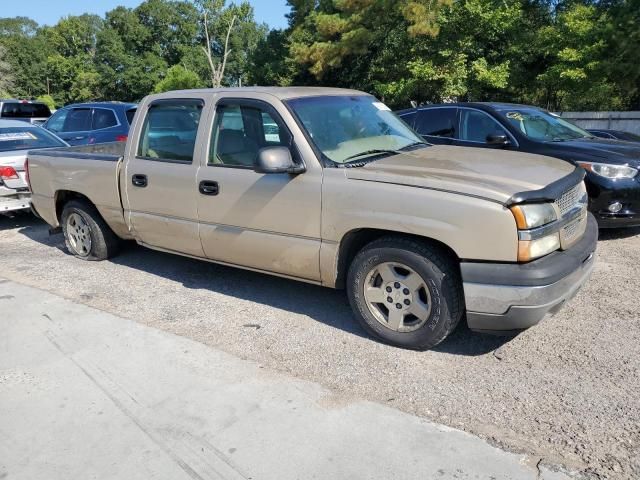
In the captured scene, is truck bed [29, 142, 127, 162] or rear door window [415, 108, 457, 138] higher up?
rear door window [415, 108, 457, 138]

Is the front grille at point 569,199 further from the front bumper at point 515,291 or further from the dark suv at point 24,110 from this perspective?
the dark suv at point 24,110

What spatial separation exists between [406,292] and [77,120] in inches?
397

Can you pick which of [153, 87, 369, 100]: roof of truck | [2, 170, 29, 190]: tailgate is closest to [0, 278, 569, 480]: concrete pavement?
[153, 87, 369, 100]: roof of truck

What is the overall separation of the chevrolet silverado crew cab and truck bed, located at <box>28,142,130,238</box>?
53mm

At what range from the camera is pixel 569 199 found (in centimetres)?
378

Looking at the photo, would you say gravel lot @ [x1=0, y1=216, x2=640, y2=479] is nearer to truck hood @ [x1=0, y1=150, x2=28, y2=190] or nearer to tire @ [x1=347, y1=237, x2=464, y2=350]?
tire @ [x1=347, y1=237, x2=464, y2=350]

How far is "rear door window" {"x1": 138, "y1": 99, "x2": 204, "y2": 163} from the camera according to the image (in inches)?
187

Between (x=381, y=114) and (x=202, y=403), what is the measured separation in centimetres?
290

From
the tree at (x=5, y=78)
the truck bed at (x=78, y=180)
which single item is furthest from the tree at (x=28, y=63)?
the truck bed at (x=78, y=180)

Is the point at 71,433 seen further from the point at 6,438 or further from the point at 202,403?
the point at 202,403

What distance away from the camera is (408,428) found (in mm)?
2957

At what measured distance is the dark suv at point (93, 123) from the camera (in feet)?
36.1

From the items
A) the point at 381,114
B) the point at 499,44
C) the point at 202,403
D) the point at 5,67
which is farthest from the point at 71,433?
the point at 5,67

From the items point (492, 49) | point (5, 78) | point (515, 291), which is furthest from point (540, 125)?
point (5, 78)
